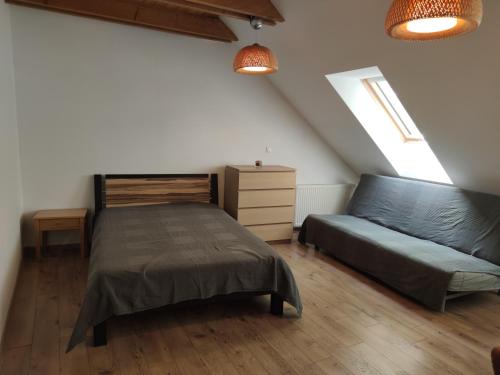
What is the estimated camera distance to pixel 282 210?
4.18 meters

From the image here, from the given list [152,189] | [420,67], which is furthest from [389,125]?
[152,189]

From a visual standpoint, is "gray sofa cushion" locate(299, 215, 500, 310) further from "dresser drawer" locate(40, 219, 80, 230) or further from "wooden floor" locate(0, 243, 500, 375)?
"dresser drawer" locate(40, 219, 80, 230)

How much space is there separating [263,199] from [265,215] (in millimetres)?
193

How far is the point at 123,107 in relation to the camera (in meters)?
3.76

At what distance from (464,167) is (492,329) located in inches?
56.4

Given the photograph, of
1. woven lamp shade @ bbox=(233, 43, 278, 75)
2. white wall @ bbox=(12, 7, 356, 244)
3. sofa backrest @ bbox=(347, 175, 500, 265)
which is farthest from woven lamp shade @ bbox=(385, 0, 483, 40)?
white wall @ bbox=(12, 7, 356, 244)

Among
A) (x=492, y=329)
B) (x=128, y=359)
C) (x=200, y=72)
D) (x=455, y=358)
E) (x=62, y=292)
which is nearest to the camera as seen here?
(x=128, y=359)

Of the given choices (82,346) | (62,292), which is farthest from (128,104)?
(82,346)

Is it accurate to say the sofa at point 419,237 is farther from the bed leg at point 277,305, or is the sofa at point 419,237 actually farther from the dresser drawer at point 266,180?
the bed leg at point 277,305

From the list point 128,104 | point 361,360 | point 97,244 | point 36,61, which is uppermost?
point 36,61

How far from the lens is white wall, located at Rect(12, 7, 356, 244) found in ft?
11.3

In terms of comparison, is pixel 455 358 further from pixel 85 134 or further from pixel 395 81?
pixel 85 134

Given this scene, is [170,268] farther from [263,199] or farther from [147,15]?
[147,15]

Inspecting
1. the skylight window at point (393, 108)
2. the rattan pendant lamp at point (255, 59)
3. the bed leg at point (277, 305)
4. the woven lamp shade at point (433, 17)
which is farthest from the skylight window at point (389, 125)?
the bed leg at point (277, 305)
